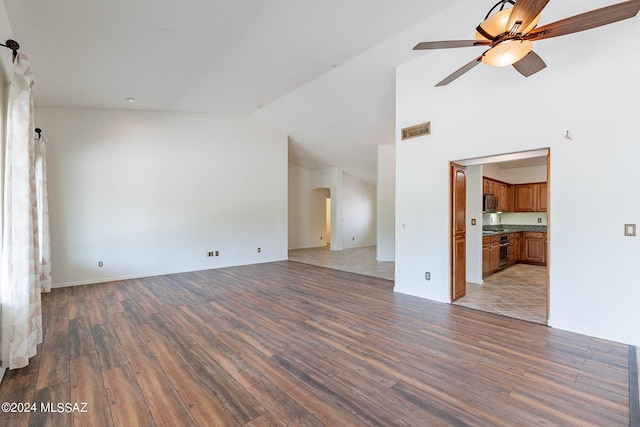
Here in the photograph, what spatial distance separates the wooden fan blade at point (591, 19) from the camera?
1881mm

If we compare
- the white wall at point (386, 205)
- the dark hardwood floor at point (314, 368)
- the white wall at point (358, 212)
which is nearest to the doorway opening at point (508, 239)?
the dark hardwood floor at point (314, 368)

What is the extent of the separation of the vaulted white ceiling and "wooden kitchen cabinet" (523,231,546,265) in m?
4.51

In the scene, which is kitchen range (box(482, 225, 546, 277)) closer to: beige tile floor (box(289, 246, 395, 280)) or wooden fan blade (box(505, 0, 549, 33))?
beige tile floor (box(289, 246, 395, 280))

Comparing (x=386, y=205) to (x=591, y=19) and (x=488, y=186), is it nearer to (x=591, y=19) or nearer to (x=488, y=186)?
(x=488, y=186)

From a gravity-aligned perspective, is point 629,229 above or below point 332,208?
below

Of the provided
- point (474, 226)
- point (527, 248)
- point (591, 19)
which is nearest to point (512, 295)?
point (474, 226)

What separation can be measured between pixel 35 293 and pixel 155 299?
1.98 m

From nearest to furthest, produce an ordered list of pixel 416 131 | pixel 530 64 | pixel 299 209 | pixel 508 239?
Answer: pixel 530 64
pixel 416 131
pixel 508 239
pixel 299 209

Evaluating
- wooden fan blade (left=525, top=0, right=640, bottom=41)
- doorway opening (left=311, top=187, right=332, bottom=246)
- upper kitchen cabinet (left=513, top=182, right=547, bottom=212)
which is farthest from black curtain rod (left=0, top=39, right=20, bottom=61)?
upper kitchen cabinet (left=513, top=182, right=547, bottom=212)

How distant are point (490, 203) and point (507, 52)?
5429mm

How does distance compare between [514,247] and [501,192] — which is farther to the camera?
[501,192]

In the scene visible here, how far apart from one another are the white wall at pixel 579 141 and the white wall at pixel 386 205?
3.91m

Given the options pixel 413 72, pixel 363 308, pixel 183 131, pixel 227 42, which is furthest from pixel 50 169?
pixel 413 72

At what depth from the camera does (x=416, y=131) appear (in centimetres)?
454
